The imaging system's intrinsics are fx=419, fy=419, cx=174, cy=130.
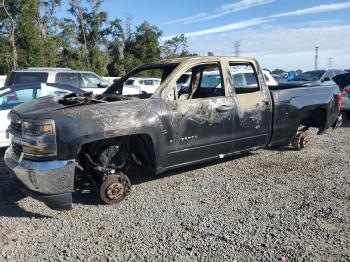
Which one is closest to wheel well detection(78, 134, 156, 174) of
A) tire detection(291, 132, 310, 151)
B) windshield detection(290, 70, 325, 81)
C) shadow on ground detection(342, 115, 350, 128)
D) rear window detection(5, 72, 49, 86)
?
tire detection(291, 132, 310, 151)

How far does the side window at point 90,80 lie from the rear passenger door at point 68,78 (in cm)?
26

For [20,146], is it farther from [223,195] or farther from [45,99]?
[223,195]

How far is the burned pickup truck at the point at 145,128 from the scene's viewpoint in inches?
186

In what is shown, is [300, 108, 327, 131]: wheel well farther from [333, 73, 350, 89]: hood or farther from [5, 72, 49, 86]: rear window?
[5, 72, 49, 86]: rear window

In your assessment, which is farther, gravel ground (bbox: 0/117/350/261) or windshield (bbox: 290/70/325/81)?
windshield (bbox: 290/70/325/81)

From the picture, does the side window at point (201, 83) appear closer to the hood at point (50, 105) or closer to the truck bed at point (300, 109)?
the truck bed at point (300, 109)

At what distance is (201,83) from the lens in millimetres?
7344

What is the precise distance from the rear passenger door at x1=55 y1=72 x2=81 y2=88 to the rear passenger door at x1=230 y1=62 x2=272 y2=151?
8.31 metres

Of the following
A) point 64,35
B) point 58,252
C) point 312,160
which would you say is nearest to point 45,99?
point 58,252

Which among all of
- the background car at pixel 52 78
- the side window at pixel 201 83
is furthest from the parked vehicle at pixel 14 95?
the background car at pixel 52 78

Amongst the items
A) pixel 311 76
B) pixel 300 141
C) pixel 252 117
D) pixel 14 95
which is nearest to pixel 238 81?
pixel 300 141

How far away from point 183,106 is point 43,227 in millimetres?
2350

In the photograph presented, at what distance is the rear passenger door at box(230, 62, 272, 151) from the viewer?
251 inches

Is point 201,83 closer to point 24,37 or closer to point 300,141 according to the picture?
point 300,141
